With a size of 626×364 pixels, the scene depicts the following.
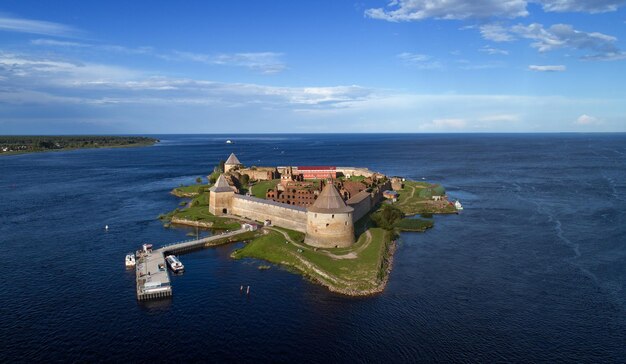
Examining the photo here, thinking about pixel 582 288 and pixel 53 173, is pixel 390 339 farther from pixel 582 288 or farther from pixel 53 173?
pixel 53 173

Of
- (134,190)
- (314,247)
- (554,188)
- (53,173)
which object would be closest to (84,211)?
(134,190)

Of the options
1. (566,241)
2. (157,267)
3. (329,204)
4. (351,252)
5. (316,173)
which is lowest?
(157,267)

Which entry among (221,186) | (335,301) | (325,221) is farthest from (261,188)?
(335,301)

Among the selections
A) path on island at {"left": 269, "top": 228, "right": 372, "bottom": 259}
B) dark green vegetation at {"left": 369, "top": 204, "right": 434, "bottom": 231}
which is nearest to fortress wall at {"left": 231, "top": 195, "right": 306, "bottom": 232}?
path on island at {"left": 269, "top": 228, "right": 372, "bottom": 259}

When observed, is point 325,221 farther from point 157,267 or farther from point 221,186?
point 221,186

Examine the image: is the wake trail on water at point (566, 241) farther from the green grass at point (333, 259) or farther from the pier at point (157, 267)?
the pier at point (157, 267)

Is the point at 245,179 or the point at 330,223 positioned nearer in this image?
the point at 330,223
